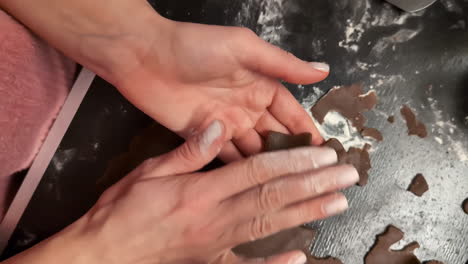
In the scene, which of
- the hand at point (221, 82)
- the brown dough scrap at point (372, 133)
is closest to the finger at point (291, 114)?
the hand at point (221, 82)

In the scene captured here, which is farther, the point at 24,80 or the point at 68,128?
the point at 68,128

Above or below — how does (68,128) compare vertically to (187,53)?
below

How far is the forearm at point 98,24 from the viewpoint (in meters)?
0.78

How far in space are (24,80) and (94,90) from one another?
17 centimetres

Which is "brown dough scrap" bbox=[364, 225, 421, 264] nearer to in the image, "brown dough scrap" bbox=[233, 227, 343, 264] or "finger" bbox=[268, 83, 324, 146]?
"brown dough scrap" bbox=[233, 227, 343, 264]

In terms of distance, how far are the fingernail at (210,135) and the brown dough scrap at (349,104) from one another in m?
0.30

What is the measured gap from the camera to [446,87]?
959 millimetres

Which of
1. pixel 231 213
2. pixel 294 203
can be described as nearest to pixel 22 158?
pixel 231 213

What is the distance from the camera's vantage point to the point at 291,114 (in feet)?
2.95

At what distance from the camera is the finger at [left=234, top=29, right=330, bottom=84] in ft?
2.50

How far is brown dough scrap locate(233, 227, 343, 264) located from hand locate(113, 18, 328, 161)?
0.20 m

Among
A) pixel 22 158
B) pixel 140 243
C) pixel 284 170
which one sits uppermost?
pixel 284 170

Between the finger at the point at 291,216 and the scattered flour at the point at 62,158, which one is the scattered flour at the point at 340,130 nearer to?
the finger at the point at 291,216

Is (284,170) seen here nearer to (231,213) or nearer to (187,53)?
(231,213)
